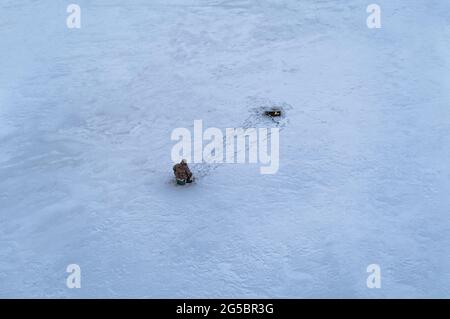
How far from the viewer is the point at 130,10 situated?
1241 centimetres

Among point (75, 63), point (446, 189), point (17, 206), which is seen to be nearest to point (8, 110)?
point (75, 63)

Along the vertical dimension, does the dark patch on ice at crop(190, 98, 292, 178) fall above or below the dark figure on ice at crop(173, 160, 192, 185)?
above

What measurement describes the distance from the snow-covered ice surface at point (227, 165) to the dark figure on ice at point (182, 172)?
0.18m

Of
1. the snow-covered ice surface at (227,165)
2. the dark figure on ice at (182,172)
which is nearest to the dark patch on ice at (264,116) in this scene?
the snow-covered ice surface at (227,165)

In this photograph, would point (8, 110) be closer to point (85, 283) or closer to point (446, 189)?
point (85, 283)

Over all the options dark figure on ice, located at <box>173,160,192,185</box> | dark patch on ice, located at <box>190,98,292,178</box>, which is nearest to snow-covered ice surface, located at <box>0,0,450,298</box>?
dark patch on ice, located at <box>190,98,292,178</box>

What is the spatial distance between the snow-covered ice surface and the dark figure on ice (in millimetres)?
180

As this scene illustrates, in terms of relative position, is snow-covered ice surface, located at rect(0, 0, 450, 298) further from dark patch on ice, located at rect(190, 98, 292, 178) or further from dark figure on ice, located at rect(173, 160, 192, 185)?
dark figure on ice, located at rect(173, 160, 192, 185)

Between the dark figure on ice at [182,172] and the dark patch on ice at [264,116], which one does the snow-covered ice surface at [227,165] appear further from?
the dark figure on ice at [182,172]

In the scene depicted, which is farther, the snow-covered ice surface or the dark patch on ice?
the dark patch on ice

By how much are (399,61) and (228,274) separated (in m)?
6.35

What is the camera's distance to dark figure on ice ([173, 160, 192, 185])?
25.7 ft

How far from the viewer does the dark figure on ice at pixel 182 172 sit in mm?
7836

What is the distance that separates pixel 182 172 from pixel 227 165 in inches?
35.2
